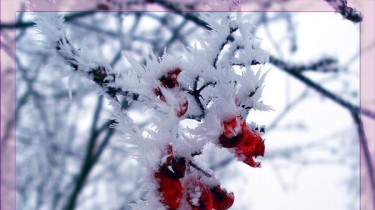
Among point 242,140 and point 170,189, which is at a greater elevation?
point 242,140

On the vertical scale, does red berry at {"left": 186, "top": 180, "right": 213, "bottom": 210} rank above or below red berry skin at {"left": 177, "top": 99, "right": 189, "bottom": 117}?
below

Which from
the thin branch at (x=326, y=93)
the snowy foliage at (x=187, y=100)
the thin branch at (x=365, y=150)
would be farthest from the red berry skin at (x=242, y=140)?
the thin branch at (x=326, y=93)

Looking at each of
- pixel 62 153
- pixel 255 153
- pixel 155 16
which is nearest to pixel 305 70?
pixel 255 153

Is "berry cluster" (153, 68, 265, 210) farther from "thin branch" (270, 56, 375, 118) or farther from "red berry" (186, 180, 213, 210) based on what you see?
"thin branch" (270, 56, 375, 118)

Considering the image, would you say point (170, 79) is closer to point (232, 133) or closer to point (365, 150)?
point (232, 133)

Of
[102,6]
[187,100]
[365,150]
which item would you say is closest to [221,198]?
[187,100]

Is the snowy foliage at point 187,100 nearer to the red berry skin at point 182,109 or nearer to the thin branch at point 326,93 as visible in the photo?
the red berry skin at point 182,109

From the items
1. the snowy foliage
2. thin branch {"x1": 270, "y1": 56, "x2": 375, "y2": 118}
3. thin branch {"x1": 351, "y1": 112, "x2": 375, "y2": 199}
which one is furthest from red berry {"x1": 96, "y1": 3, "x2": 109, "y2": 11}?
the snowy foliage
